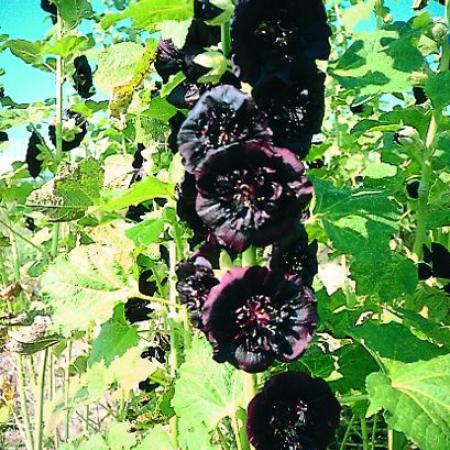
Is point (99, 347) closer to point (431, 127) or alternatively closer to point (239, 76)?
point (239, 76)

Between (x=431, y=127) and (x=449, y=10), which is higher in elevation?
(x=449, y=10)

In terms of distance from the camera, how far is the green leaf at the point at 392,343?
162 cm

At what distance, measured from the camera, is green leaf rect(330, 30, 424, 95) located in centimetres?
147

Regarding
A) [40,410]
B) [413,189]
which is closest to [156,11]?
[413,189]

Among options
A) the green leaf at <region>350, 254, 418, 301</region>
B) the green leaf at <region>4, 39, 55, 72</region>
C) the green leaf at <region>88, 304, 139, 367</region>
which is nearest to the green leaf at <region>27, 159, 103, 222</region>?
the green leaf at <region>88, 304, 139, 367</region>

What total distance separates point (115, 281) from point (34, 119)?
1.17 metres

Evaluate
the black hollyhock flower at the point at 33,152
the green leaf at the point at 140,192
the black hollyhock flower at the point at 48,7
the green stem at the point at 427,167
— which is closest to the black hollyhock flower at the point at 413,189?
the green stem at the point at 427,167

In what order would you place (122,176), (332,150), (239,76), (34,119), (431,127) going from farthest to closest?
1. (332,150)
2. (34,119)
3. (431,127)
4. (122,176)
5. (239,76)

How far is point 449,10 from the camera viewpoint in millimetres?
2225

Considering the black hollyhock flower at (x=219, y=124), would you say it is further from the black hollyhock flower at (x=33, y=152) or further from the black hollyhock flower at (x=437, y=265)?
the black hollyhock flower at (x=33, y=152)

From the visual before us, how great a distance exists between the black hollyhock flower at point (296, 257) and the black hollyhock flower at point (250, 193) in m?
0.09

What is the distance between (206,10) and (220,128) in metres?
Result: 0.23

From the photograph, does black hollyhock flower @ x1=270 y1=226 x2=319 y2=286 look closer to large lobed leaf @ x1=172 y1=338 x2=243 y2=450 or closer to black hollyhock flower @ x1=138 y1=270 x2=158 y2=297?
large lobed leaf @ x1=172 y1=338 x2=243 y2=450

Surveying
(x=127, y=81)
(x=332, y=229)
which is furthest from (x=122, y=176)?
(x=332, y=229)
